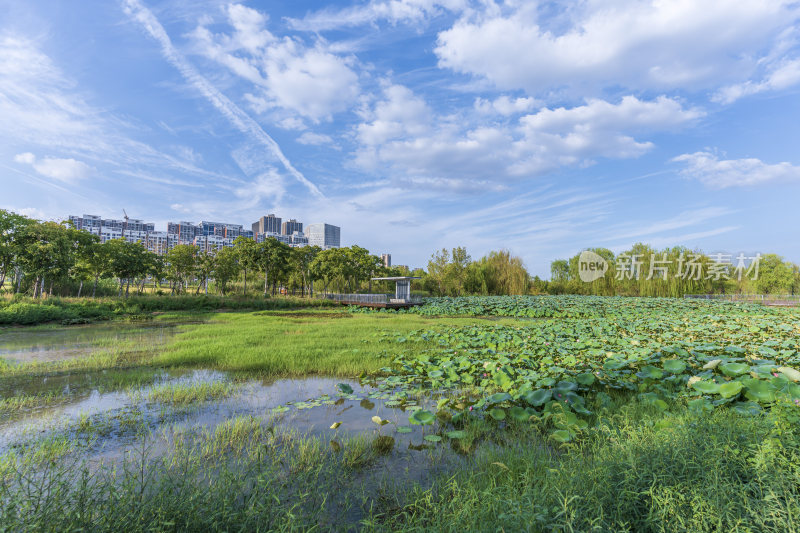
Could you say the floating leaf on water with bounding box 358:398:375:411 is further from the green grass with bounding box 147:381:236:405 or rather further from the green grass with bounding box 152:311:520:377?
the green grass with bounding box 147:381:236:405

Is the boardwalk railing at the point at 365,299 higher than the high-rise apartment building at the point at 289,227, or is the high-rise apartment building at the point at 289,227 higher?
the high-rise apartment building at the point at 289,227

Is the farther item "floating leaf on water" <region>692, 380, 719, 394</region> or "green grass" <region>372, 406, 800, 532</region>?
"floating leaf on water" <region>692, 380, 719, 394</region>

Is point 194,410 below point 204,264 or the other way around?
below

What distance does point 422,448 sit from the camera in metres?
4.06

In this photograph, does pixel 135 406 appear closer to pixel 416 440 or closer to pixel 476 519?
pixel 416 440

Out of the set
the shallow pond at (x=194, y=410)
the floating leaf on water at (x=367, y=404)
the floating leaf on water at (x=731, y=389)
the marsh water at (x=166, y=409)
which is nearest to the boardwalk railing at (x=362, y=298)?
the marsh water at (x=166, y=409)

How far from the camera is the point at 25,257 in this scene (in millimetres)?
21688

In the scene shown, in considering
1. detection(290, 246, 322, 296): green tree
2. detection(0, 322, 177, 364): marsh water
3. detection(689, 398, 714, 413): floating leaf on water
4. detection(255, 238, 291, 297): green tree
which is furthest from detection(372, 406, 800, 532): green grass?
detection(290, 246, 322, 296): green tree

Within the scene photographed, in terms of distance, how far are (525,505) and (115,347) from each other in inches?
517

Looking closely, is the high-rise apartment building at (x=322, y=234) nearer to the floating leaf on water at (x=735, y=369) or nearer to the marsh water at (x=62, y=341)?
the marsh water at (x=62, y=341)

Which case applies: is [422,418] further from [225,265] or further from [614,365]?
[225,265]

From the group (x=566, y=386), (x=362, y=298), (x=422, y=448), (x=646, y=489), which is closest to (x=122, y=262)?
(x=362, y=298)

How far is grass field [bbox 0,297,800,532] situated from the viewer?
2.28m

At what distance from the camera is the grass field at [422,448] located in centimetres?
228
